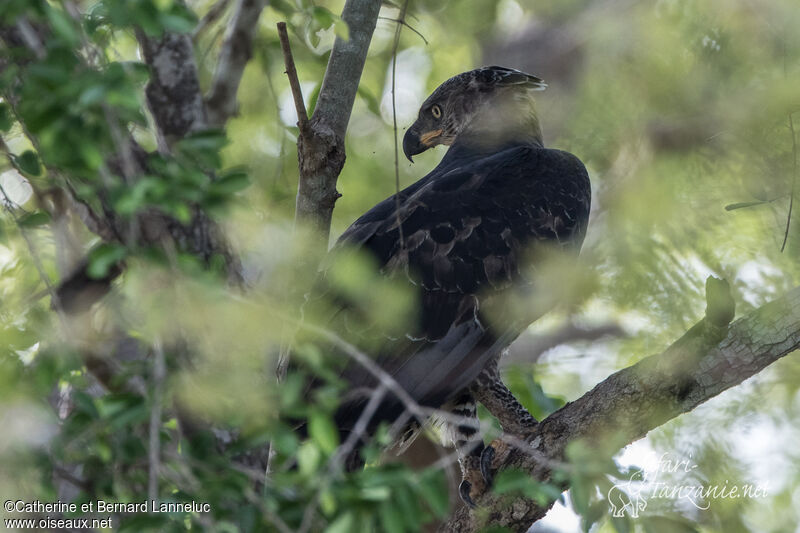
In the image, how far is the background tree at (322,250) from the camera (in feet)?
7.18

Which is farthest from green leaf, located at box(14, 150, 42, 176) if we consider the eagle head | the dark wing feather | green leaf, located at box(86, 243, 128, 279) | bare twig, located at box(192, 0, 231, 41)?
the eagle head

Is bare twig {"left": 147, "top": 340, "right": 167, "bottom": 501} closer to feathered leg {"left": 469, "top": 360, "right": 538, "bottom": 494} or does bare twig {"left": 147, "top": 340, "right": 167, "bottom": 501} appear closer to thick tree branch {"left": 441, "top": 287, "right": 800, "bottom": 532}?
thick tree branch {"left": 441, "top": 287, "right": 800, "bottom": 532}

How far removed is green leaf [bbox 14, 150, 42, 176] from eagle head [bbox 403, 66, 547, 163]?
3015 millimetres

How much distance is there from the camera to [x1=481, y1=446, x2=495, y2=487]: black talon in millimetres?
3846

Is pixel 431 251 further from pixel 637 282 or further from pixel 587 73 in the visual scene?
pixel 587 73

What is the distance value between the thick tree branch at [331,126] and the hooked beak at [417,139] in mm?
1736

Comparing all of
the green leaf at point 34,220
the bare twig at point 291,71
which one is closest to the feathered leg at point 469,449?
the bare twig at point 291,71

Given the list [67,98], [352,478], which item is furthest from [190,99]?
[352,478]

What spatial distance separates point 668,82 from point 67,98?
4.78 meters

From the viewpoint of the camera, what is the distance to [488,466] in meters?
3.85

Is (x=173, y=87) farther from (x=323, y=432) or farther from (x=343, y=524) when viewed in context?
(x=343, y=524)

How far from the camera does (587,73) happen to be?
21.0 feet

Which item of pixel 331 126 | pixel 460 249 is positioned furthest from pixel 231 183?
pixel 460 249

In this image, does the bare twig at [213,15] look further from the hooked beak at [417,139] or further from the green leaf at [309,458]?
the green leaf at [309,458]
